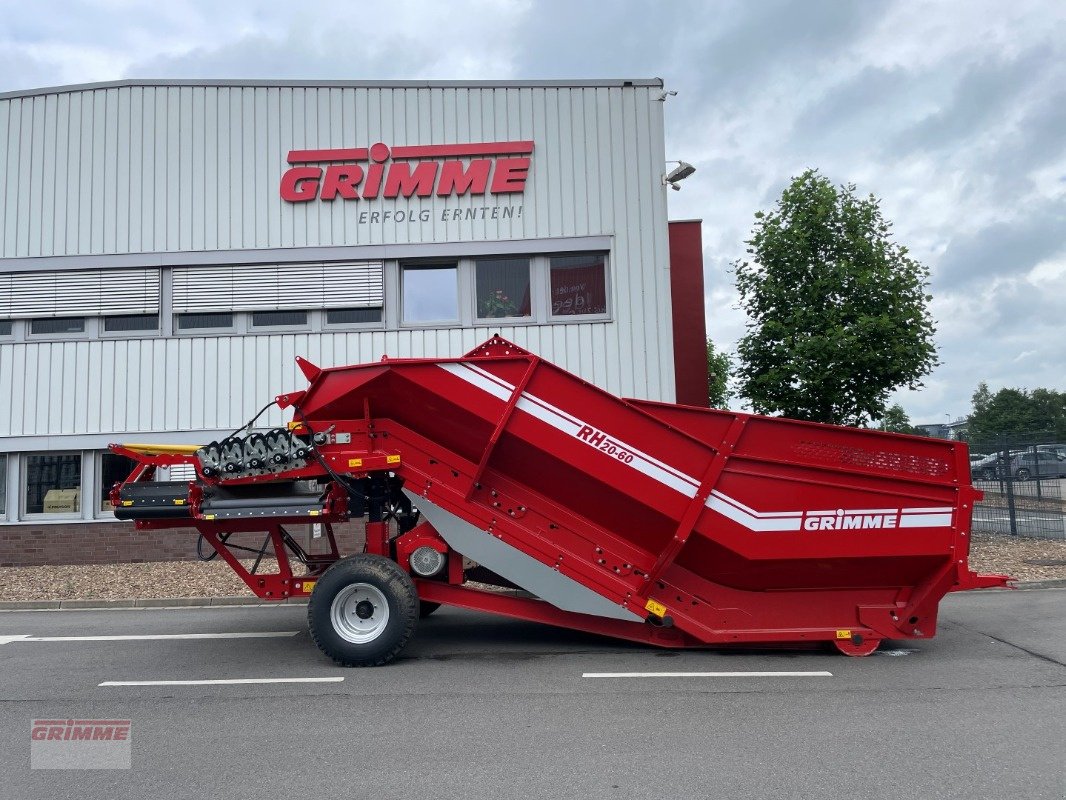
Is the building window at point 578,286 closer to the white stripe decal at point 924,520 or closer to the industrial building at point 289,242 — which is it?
the industrial building at point 289,242

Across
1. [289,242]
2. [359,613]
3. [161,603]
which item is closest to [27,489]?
[161,603]

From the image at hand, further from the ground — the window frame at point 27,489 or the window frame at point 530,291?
the window frame at point 530,291

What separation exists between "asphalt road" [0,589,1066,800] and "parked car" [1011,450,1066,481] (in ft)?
23.0

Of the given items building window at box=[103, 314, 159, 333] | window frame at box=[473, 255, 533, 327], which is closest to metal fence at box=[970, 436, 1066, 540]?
window frame at box=[473, 255, 533, 327]

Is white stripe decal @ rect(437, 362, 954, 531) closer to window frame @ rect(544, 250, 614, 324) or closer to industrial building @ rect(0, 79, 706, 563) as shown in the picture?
industrial building @ rect(0, 79, 706, 563)

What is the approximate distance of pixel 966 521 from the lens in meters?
6.61

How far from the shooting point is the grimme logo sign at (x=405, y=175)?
44.7 ft

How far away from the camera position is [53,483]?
13.6 metres

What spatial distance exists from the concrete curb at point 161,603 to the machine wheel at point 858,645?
4.93 meters

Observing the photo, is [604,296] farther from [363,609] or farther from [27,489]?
[27,489]

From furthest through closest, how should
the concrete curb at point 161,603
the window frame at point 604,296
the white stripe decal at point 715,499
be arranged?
1. the window frame at point 604,296
2. the concrete curb at point 161,603
3. the white stripe decal at point 715,499

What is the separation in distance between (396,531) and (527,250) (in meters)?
6.79

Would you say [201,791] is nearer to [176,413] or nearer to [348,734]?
[348,734]

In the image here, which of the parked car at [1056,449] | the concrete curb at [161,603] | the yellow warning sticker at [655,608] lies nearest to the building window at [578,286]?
the concrete curb at [161,603]
